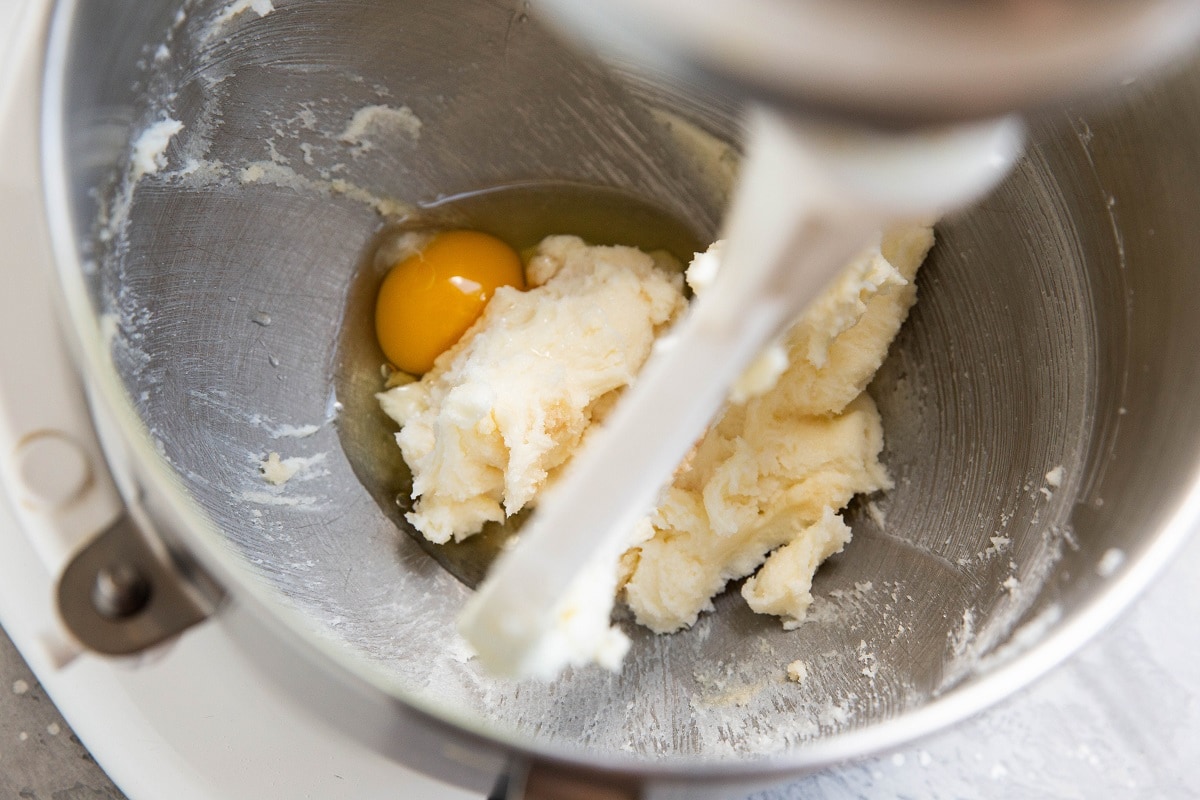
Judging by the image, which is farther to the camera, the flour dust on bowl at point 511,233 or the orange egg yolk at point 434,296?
the orange egg yolk at point 434,296

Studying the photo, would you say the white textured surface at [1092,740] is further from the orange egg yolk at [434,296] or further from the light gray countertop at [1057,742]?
the orange egg yolk at [434,296]

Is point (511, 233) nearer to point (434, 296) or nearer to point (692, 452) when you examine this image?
point (434, 296)

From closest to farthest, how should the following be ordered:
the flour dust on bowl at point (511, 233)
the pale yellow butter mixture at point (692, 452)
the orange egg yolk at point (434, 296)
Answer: the flour dust on bowl at point (511, 233) → the pale yellow butter mixture at point (692, 452) → the orange egg yolk at point (434, 296)

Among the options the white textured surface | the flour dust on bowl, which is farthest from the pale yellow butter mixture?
the white textured surface

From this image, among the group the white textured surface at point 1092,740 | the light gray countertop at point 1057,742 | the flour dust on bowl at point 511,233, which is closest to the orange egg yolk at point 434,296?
the flour dust on bowl at point 511,233

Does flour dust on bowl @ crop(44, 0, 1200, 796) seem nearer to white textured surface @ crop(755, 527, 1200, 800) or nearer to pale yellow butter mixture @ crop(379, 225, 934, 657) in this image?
pale yellow butter mixture @ crop(379, 225, 934, 657)

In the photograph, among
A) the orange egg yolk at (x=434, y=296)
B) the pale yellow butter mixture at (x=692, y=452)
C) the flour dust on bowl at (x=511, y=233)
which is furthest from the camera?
the orange egg yolk at (x=434, y=296)
